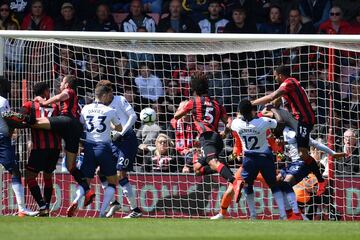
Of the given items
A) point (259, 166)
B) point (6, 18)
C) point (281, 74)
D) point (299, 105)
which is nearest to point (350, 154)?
point (299, 105)

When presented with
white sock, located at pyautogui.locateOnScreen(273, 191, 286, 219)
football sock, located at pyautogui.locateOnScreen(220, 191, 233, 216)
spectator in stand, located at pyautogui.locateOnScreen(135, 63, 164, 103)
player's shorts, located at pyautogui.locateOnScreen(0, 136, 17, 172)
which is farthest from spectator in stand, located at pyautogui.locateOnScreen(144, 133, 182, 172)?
player's shorts, located at pyautogui.locateOnScreen(0, 136, 17, 172)

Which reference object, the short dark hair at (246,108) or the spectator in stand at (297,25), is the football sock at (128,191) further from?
the spectator in stand at (297,25)

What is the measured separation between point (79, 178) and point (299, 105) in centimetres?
347

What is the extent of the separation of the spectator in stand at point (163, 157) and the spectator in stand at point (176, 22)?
3516mm

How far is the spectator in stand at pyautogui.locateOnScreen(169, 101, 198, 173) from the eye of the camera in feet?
63.8

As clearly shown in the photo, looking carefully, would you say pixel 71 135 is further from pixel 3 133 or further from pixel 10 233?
pixel 10 233

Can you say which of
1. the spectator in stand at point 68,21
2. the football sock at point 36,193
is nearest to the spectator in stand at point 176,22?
the spectator in stand at point 68,21

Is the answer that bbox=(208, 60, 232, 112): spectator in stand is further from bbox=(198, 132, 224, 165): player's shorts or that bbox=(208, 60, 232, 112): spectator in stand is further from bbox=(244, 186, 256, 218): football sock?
bbox=(244, 186, 256, 218): football sock

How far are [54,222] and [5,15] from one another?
8790 mm

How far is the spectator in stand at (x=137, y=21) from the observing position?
22594 millimetres

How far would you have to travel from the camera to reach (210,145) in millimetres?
17859

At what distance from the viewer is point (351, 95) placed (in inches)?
757

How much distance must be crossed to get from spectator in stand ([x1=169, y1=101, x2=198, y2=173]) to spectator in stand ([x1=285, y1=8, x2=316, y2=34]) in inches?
139

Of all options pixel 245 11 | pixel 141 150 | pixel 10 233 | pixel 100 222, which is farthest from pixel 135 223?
pixel 245 11
